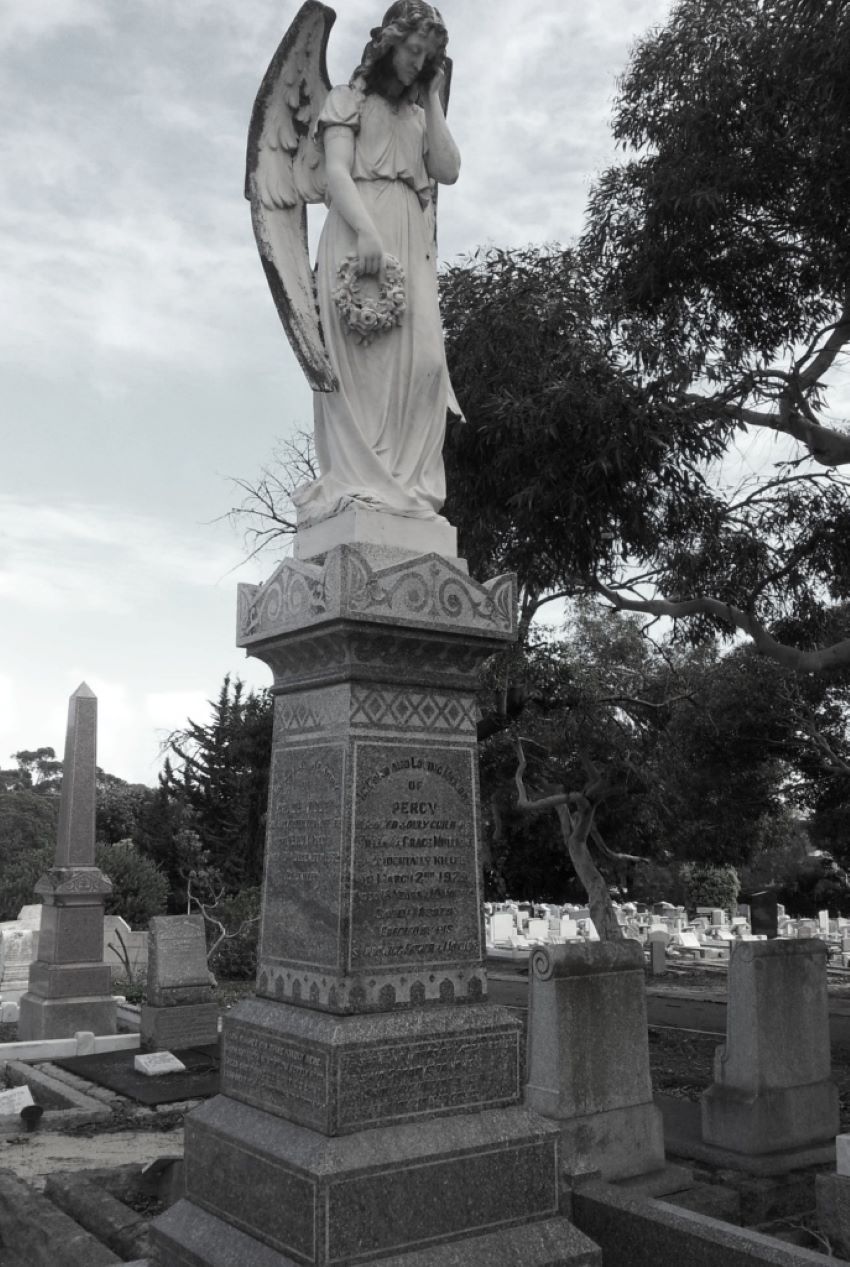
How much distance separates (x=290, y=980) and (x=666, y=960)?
73.3ft

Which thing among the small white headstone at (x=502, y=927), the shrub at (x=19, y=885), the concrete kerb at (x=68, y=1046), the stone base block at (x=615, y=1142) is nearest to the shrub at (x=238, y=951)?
the shrub at (x=19, y=885)

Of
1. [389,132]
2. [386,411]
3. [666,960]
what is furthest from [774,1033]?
[666,960]

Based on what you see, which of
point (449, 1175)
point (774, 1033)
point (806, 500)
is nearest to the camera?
point (449, 1175)

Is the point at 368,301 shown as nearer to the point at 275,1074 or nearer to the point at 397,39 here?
the point at 397,39

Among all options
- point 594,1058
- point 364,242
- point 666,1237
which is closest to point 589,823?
point 594,1058

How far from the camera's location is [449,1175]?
396 cm

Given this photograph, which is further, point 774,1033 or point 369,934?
point 774,1033

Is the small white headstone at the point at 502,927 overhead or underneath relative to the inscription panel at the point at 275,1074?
underneath

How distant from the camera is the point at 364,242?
4.75 metres

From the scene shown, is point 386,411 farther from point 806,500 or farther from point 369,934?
point 806,500

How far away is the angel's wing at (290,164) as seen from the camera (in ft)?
16.0

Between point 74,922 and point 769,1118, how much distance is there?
866cm

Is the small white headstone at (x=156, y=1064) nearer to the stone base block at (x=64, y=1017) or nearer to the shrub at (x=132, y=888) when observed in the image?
the stone base block at (x=64, y=1017)

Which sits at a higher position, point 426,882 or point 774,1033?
point 426,882
